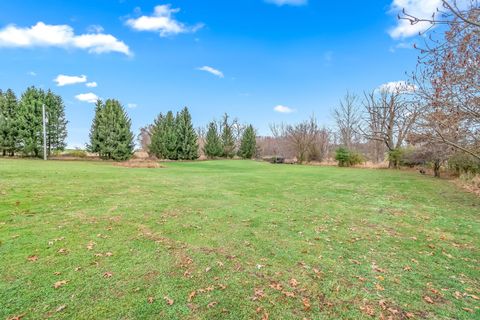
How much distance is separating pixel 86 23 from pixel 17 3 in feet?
14.1

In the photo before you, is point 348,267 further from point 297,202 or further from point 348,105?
point 348,105

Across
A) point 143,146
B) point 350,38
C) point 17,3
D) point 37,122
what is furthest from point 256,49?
point 143,146

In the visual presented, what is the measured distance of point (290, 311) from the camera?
2449mm

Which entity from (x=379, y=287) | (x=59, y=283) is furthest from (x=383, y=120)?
(x=59, y=283)

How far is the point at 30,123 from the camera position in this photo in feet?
80.2

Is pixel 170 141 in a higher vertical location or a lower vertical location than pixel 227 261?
higher

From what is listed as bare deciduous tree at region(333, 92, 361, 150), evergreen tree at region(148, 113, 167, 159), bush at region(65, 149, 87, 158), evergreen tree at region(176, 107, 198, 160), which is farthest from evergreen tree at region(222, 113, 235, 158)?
bush at region(65, 149, 87, 158)

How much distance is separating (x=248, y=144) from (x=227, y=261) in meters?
39.0

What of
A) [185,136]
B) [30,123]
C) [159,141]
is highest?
[30,123]

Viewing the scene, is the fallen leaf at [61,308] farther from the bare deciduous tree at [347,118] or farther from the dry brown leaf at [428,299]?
the bare deciduous tree at [347,118]

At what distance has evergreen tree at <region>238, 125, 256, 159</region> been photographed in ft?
139

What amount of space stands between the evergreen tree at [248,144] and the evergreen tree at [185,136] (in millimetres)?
10673

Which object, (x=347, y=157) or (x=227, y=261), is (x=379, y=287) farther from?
(x=347, y=157)

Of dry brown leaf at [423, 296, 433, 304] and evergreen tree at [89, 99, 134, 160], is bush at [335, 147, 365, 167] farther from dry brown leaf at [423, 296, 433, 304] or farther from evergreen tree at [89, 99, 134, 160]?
dry brown leaf at [423, 296, 433, 304]
